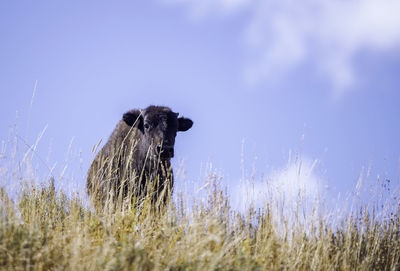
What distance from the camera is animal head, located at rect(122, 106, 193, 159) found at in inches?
292

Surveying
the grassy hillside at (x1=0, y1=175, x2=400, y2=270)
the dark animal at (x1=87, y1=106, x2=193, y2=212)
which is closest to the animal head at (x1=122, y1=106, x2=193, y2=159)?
the dark animal at (x1=87, y1=106, x2=193, y2=212)

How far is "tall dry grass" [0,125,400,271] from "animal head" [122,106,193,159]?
1981 mm

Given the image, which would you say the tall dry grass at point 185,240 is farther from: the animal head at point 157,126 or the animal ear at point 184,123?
the animal ear at point 184,123

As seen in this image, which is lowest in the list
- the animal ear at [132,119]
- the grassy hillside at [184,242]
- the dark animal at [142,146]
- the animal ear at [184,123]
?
the grassy hillside at [184,242]

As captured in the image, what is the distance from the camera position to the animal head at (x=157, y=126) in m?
7.41

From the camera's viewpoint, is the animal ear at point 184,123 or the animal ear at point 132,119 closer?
the animal ear at point 132,119

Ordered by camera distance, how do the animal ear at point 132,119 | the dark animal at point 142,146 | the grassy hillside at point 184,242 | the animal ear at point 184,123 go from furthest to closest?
the animal ear at point 184,123, the animal ear at point 132,119, the dark animal at point 142,146, the grassy hillside at point 184,242

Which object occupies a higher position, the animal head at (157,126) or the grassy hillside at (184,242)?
the animal head at (157,126)

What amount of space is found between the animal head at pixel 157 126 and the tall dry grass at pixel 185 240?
1981 mm

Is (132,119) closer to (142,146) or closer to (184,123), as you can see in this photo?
(142,146)

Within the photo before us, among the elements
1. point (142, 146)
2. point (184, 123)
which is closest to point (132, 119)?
point (142, 146)

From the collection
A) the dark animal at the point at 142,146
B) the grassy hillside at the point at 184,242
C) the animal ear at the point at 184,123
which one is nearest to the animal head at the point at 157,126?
the dark animal at the point at 142,146

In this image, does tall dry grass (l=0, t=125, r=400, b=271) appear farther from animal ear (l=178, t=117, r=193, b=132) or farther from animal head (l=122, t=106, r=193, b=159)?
animal ear (l=178, t=117, r=193, b=132)

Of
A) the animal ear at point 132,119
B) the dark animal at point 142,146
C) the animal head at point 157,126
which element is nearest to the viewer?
the animal head at point 157,126
